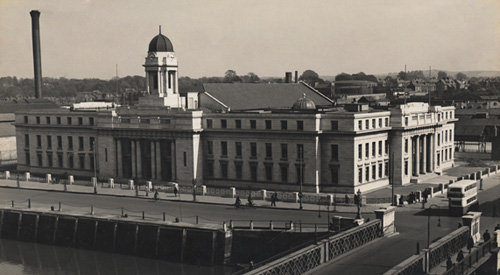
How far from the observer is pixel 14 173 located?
96.8 meters

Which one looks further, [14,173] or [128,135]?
[14,173]

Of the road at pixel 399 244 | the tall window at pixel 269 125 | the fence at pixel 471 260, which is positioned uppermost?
the tall window at pixel 269 125

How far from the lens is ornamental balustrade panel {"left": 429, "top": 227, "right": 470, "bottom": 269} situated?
38250 millimetres

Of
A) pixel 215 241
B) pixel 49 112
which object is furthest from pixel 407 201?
pixel 49 112

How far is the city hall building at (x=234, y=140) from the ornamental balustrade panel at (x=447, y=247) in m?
27.7

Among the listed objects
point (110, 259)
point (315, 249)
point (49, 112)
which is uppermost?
point (49, 112)

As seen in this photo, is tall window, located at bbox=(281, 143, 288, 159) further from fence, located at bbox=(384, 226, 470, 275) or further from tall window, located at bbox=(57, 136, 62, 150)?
tall window, located at bbox=(57, 136, 62, 150)

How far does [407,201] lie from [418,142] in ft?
64.8

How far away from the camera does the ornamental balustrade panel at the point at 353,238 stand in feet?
134

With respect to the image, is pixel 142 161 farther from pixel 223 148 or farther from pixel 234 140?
pixel 234 140

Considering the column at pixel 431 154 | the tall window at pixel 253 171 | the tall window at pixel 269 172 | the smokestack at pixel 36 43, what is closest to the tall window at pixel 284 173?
the tall window at pixel 269 172

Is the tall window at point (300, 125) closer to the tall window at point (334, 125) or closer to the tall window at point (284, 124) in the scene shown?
the tall window at point (284, 124)

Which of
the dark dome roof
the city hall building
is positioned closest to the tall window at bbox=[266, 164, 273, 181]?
the city hall building

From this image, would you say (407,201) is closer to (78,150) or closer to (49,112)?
(78,150)
